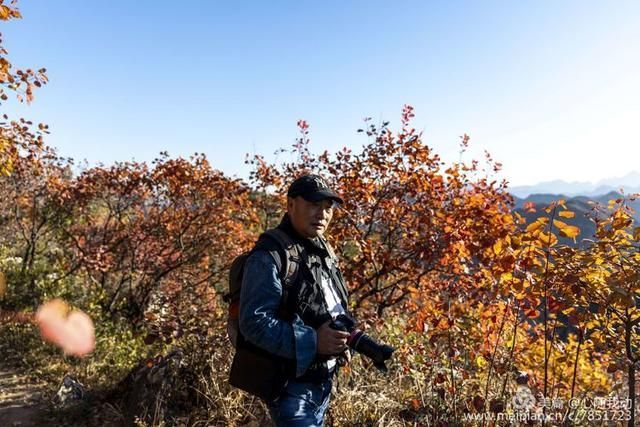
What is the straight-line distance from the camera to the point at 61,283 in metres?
9.29

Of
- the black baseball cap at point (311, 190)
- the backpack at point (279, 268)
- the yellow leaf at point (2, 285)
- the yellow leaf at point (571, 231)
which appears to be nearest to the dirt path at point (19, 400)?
the yellow leaf at point (2, 285)

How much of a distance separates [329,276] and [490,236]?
2.23m

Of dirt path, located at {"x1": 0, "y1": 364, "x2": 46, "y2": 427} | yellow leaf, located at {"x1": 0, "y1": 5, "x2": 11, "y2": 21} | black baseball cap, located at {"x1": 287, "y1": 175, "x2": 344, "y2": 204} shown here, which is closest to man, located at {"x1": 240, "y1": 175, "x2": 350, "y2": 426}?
black baseball cap, located at {"x1": 287, "y1": 175, "x2": 344, "y2": 204}

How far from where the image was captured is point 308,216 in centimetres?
232

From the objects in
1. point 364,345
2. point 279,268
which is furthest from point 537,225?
point 279,268

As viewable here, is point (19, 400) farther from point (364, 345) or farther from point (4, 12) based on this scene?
point (364, 345)

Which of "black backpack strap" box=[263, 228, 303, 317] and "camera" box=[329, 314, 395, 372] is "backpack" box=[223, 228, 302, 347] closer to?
"black backpack strap" box=[263, 228, 303, 317]

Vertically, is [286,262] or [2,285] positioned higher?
[2,285]

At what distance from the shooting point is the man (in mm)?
1939

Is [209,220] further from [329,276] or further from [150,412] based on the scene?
[329,276]

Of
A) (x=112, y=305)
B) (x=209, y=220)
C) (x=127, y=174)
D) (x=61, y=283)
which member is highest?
(x=127, y=174)

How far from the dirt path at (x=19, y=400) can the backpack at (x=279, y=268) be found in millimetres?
3890

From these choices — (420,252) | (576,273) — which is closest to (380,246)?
(420,252)

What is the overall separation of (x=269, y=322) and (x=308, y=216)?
671mm
